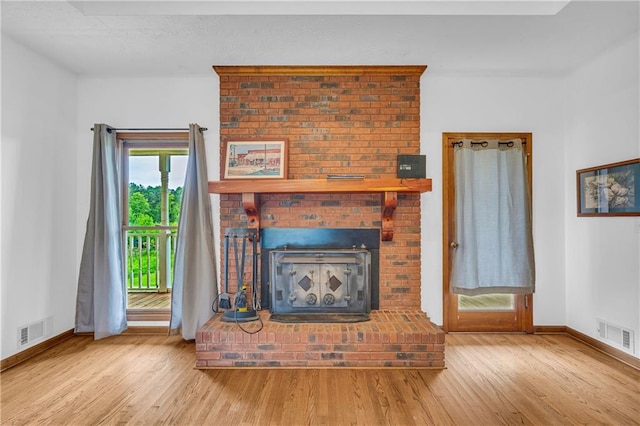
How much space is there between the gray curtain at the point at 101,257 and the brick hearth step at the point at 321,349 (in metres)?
1.22

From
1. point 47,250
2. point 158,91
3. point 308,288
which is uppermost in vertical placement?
point 158,91

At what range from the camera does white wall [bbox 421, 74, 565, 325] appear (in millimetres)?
3611

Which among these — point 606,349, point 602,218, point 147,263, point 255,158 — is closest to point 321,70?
point 255,158

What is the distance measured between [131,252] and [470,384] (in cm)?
417

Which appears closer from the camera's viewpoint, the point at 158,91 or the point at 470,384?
the point at 470,384

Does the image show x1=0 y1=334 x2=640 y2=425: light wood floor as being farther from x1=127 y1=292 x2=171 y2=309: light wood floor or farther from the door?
x1=127 y1=292 x2=171 y2=309: light wood floor

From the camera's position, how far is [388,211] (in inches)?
130

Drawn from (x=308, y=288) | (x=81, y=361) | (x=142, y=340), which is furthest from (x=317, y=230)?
(x=81, y=361)

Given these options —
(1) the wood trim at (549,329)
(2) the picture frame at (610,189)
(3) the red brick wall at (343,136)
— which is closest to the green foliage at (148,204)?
(3) the red brick wall at (343,136)

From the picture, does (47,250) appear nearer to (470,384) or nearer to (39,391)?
(39,391)

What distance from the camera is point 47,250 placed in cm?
326

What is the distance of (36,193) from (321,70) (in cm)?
282

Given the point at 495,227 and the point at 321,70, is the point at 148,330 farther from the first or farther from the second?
the point at 495,227

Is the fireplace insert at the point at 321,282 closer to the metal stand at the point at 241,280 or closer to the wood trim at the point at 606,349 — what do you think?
the metal stand at the point at 241,280
